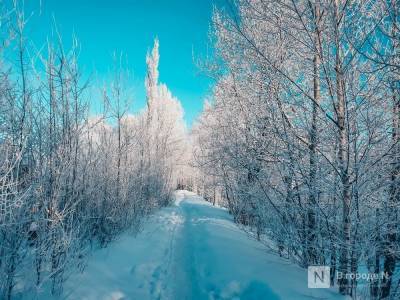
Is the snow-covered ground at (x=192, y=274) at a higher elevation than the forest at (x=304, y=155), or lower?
lower

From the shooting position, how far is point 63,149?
368 cm

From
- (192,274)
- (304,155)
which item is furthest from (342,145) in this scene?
(192,274)

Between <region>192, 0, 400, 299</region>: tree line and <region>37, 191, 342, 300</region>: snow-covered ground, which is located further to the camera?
<region>37, 191, 342, 300</region>: snow-covered ground

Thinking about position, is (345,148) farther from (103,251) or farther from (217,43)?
(103,251)

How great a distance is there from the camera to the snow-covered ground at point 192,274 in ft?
11.5

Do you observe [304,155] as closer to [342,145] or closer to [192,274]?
[342,145]

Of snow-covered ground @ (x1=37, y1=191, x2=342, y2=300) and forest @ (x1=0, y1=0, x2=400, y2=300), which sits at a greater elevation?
forest @ (x1=0, y1=0, x2=400, y2=300)

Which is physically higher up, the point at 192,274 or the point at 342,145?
the point at 342,145

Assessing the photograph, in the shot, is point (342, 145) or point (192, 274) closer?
point (342, 145)

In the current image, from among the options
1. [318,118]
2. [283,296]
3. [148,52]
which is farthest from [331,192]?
[148,52]

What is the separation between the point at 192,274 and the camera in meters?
4.79

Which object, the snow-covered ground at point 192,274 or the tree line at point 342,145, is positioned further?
the snow-covered ground at point 192,274

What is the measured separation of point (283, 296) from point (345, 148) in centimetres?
201

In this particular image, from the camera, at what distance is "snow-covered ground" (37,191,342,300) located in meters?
3.50
